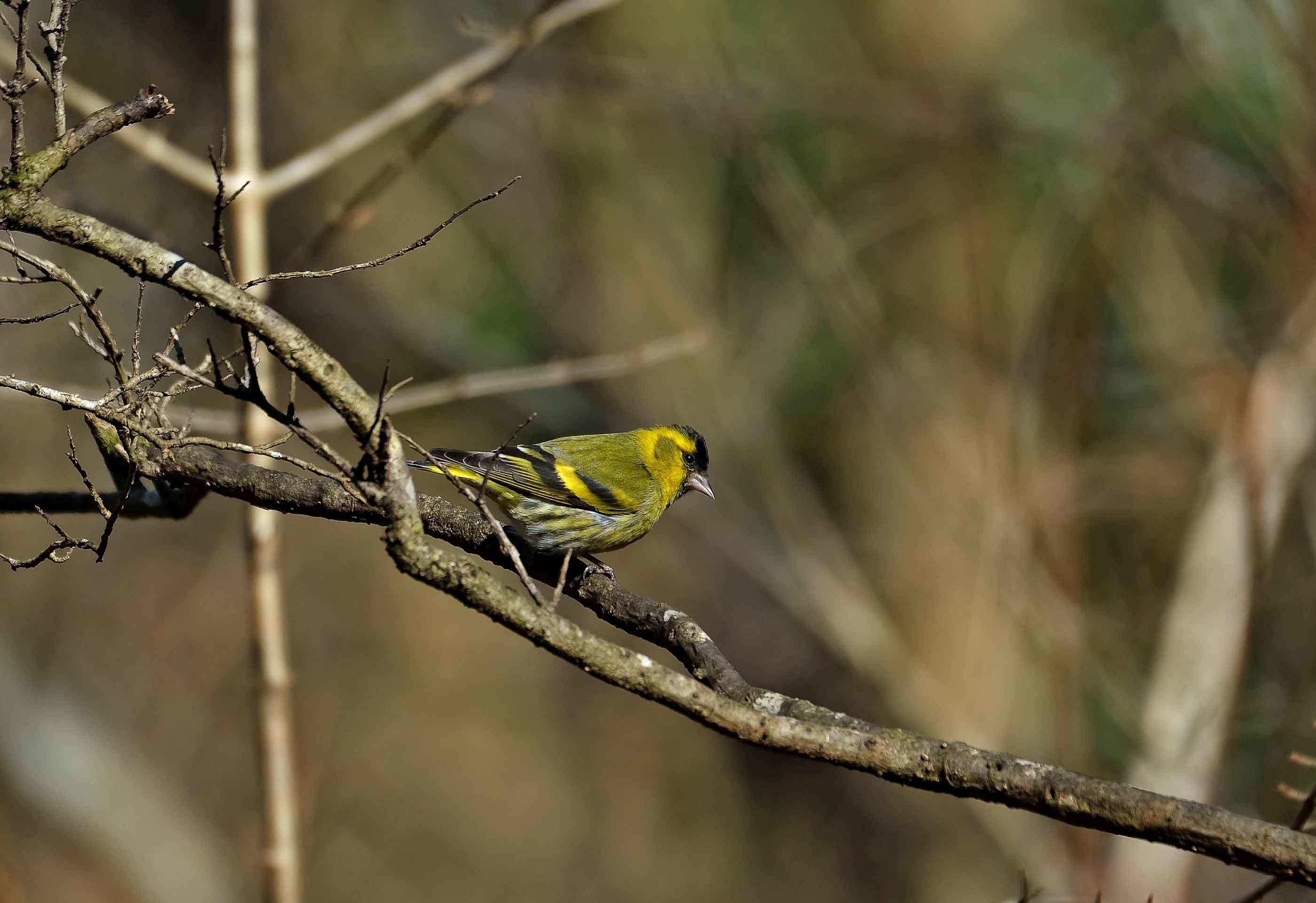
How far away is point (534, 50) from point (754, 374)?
3.14 metres

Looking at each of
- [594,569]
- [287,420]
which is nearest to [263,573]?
[594,569]

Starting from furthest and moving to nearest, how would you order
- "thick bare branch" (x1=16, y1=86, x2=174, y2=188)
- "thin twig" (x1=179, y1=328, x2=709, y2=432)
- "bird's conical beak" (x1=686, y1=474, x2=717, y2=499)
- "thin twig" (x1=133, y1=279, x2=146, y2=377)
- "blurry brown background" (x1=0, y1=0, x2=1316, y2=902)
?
"blurry brown background" (x1=0, y1=0, x2=1316, y2=902) → "bird's conical beak" (x1=686, y1=474, x2=717, y2=499) → "thin twig" (x1=179, y1=328, x2=709, y2=432) → "thin twig" (x1=133, y1=279, x2=146, y2=377) → "thick bare branch" (x1=16, y1=86, x2=174, y2=188)

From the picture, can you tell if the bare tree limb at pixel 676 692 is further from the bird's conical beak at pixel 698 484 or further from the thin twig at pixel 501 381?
the bird's conical beak at pixel 698 484

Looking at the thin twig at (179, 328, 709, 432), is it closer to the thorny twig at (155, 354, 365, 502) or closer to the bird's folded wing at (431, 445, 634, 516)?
the bird's folded wing at (431, 445, 634, 516)

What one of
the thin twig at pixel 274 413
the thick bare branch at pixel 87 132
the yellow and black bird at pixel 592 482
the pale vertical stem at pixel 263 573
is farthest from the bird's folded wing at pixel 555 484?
the thick bare branch at pixel 87 132

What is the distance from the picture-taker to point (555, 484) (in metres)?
4.99

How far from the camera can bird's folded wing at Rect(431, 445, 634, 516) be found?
492 centimetres

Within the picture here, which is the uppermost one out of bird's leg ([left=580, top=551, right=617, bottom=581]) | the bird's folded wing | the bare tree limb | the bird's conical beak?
the bird's conical beak

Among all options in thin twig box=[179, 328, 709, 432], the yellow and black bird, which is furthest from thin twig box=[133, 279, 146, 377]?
the yellow and black bird

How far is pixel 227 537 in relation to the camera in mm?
11906

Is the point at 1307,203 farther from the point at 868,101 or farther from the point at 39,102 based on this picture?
the point at 39,102

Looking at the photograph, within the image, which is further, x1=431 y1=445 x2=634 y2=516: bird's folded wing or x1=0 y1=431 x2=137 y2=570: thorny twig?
x1=431 y1=445 x2=634 y2=516: bird's folded wing

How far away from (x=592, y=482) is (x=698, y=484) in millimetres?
680

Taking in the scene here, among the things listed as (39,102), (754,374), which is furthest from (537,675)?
(39,102)
